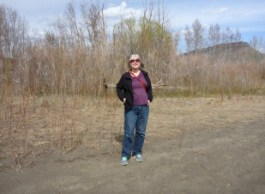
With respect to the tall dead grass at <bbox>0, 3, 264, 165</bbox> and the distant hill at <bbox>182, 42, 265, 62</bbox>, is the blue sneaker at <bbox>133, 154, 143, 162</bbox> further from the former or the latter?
the distant hill at <bbox>182, 42, 265, 62</bbox>

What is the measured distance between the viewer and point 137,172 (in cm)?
255

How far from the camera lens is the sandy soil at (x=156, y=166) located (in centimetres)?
222

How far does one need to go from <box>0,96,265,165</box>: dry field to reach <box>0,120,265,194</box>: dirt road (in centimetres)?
41

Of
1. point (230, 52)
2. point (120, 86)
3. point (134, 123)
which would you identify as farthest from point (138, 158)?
point (230, 52)

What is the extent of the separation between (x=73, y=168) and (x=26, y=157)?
31.9 inches

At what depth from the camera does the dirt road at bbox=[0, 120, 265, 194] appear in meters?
2.19

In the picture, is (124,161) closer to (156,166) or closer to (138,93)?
(156,166)

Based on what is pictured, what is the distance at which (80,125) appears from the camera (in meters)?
4.58

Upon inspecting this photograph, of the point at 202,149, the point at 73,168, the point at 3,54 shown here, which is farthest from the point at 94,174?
the point at 3,54

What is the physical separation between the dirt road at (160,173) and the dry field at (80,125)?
0.41 m

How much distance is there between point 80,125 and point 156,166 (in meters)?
2.41

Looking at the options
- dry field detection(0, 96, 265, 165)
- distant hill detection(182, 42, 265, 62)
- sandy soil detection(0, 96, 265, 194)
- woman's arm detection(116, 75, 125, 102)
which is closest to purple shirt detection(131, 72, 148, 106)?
woman's arm detection(116, 75, 125, 102)

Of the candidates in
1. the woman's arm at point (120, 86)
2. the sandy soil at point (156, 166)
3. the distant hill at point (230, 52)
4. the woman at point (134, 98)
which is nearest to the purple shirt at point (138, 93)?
the woman at point (134, 98)

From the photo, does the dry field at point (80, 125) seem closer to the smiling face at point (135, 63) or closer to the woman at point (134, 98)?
the woman at point (134, 98)
